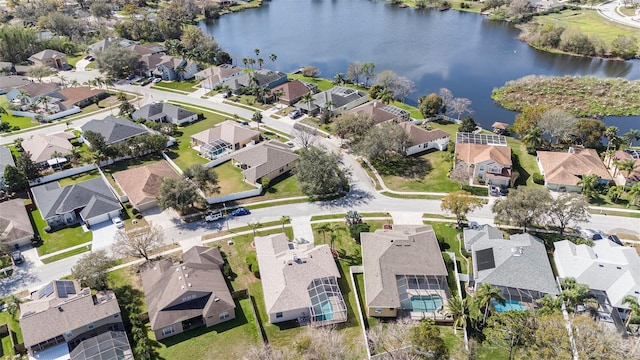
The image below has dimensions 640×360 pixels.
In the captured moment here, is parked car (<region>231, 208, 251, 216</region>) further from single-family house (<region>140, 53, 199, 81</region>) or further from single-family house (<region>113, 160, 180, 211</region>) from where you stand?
single-family house (<region>140, 53, 199, 81</region>)

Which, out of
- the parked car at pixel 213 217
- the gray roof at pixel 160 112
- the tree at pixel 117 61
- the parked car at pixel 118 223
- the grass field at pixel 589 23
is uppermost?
the grass field at pixel 589 23

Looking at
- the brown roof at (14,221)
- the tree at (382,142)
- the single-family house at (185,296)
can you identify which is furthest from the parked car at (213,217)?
the tree at (382,142)

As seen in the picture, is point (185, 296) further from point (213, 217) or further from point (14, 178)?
point (14, 178)

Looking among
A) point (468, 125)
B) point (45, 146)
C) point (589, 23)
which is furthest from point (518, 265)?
point (589, 23)

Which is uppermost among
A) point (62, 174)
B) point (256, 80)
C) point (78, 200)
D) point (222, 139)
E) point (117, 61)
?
point (117, 61)

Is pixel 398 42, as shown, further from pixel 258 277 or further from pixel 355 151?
pixel 258 277

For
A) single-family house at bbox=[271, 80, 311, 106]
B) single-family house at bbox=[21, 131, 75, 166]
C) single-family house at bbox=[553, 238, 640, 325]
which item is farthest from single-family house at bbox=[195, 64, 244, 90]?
single-family house at bbox=[553, 238, 640, 325]

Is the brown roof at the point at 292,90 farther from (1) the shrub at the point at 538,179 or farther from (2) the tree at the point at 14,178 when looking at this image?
(1) the shrub at the point at 538,179
